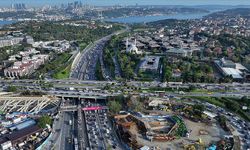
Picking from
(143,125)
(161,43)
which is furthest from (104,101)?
(161,43)

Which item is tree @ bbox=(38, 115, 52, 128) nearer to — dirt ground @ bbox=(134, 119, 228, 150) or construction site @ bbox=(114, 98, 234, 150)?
construction site @ bbox=(114, 98, 234, 150)

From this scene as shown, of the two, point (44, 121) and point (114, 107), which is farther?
point (114, 107)

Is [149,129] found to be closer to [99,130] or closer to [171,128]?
[171,128]

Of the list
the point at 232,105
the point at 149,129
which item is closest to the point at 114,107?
the point at 149,129

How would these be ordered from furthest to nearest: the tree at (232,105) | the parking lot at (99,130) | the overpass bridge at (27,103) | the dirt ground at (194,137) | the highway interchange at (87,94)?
the overpass bridge at (27,103), the tree at (232,105), the highway interchange at (87,94), the parking lot at (99,130), the dirt ground at (194,137)

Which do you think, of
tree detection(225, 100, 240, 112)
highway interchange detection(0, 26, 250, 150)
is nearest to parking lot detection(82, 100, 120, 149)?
highway interchange detection(0, 26, 250, 150)

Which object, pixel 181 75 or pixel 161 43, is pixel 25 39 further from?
pixel 181 75

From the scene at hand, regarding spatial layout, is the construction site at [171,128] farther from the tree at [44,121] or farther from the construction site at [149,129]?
the tree at [44,121]

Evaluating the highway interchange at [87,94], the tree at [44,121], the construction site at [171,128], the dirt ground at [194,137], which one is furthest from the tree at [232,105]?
the tree at [44,121]
